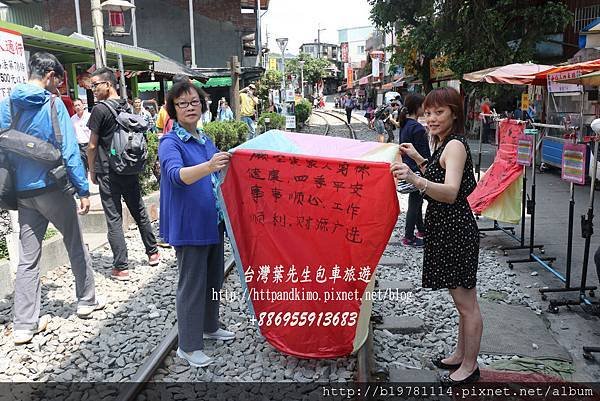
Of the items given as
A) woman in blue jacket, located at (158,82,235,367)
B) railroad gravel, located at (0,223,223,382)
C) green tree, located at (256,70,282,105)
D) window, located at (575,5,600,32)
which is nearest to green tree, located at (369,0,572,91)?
window, located at (575,5,600,32)

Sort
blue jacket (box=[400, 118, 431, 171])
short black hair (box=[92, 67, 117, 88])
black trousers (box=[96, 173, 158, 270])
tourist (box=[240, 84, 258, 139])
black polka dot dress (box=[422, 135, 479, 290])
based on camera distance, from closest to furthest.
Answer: black polka dot dress (box=[422, 135, 479, 290]) → short black hair (box=[92, 67, 117, 88]) → black trousers (box=[96, 173, 158, 270]) → blue jacket (box=[400, 118, 431, 171]) → tourist (box=[240, 84, 258, 139])

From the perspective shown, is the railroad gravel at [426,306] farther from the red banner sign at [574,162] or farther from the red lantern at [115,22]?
the red lantern at [115,22]

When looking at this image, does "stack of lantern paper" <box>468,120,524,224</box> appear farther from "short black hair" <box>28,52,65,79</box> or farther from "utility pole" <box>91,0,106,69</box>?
"utility pole" <box>91,0,106,69</box>

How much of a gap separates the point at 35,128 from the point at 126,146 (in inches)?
43.1

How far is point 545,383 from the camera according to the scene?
328 centimetres

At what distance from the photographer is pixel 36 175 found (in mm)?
3820

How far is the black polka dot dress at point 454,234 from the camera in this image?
3020mm

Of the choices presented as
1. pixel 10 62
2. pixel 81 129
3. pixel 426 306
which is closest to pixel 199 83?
pixel 81 129

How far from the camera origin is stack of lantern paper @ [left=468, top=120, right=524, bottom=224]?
6363mm

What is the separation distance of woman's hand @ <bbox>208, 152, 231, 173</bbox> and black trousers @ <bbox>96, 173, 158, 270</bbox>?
7.85 feet

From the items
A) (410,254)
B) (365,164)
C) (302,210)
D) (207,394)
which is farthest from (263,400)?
(410,254)

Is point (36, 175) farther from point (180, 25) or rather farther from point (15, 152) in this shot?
point (180, 25)

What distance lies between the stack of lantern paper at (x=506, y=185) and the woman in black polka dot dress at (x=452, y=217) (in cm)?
366

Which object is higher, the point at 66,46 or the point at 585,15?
the point at 585,15
